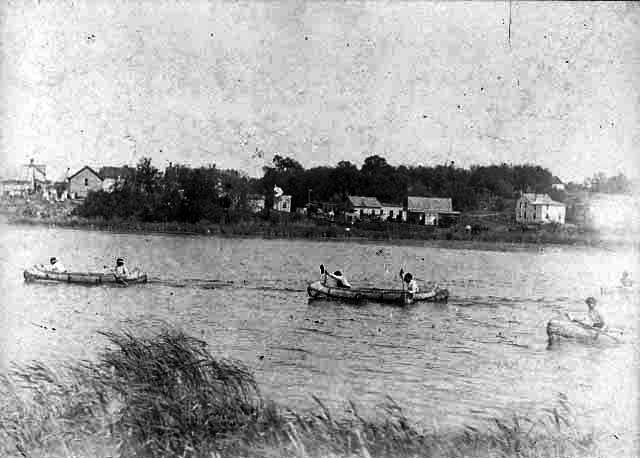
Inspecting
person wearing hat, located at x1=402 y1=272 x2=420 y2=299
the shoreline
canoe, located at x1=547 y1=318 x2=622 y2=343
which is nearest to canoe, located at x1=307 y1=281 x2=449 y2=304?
person wearing hat, located at x1=402 y1=272 x2=420 y2=299

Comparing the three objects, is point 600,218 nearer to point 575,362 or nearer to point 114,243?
point 575,362

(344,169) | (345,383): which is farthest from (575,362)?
(344,169)

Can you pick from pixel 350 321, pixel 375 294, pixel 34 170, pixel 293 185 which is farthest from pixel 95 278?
pixel 375 294

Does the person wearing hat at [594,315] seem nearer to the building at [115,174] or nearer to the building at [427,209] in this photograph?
the building at [427,209]

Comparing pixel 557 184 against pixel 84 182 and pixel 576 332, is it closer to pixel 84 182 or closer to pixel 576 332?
pixel 576 332

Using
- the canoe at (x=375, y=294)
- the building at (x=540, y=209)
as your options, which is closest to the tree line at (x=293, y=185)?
the building at (x=540, y=209)

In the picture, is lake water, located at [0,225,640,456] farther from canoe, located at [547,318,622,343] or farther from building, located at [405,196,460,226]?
building, located at [405,196,460,226]
